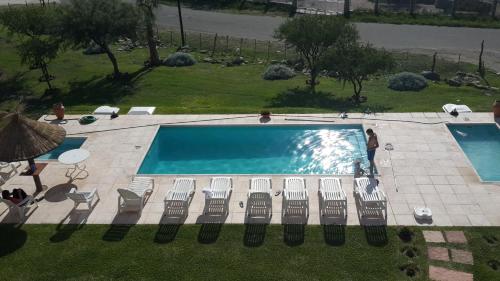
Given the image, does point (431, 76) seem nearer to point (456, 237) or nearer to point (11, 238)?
point (456, 237)

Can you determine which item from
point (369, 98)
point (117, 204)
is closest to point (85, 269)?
point (117, 204)

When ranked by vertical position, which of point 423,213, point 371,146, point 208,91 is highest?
point 371,146

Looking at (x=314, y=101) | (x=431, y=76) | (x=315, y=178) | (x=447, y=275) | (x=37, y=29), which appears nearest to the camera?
(x=447, y=275)

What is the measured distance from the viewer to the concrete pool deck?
16484 millimetres

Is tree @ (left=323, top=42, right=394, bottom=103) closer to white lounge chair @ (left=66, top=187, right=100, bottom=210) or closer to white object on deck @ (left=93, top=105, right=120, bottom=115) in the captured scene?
white object on deck @ (left=93, top=105, right=120, bottom=115)

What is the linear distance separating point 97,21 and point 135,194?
17.3m

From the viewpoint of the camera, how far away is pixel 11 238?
15.8m

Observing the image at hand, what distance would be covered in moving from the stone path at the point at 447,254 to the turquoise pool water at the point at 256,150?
17.0 ft

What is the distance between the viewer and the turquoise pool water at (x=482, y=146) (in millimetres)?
19562

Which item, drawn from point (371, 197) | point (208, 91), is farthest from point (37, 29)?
point (371, 197)

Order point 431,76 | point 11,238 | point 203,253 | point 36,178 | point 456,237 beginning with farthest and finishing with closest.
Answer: point 431,76, point 36,178, point 11,238, point 456,237, point 203,253

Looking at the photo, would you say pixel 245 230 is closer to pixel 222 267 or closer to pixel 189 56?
pixel 222 267

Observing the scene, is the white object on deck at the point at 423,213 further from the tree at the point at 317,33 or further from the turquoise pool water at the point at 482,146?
the tree at the point at 317,33

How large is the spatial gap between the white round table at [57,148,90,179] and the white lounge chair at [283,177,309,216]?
318 inches
